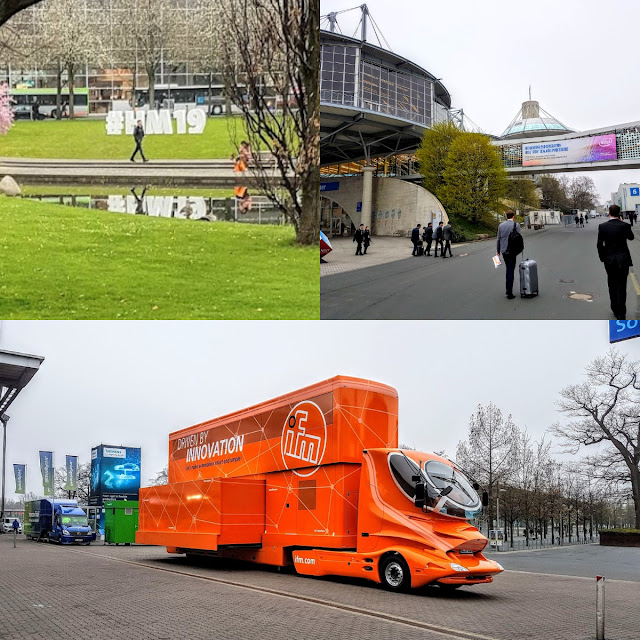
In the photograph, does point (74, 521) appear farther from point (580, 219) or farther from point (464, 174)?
point (580, 219)

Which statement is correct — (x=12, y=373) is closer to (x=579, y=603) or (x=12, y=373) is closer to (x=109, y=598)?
(x=109, y=598)

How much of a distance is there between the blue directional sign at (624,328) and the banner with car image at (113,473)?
2761 centimetres

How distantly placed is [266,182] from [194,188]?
2.23 meters

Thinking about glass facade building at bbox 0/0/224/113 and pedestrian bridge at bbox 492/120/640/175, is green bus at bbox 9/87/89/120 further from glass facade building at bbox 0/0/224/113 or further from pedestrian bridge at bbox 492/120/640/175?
pedestrian bridge at bbox 492/120/640/175

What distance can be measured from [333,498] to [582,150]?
117ft

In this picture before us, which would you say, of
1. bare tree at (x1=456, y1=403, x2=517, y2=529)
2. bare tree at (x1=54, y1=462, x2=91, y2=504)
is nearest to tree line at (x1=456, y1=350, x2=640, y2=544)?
bare tree at (x1=456, y1=403, x2=517, y2=529)

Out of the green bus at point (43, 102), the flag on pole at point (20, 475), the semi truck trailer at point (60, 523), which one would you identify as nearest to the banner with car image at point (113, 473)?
the semi truck trailer at point (60, 523)

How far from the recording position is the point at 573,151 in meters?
42.2

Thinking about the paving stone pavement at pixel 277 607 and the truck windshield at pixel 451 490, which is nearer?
the paving stone pavement at pixel 277 607

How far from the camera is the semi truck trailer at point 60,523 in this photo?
103ft

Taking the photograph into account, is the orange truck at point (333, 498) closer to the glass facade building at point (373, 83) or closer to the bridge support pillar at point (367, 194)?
the glass facade building at point (373, 83)

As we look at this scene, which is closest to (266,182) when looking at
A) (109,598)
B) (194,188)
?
(194,188)

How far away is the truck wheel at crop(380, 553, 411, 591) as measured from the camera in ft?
36.7

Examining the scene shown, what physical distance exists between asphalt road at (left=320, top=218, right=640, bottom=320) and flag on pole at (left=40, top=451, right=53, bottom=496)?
39697 millimetres
